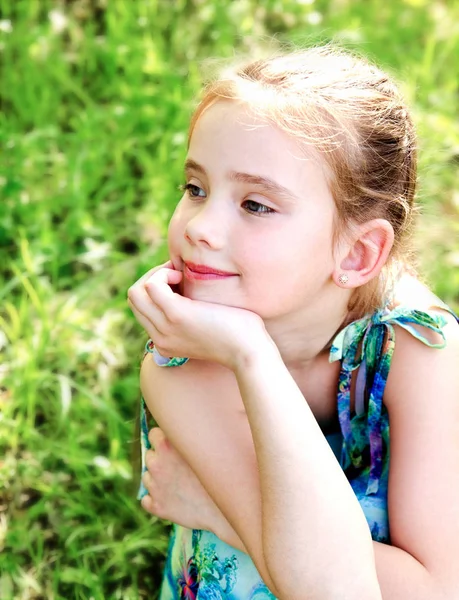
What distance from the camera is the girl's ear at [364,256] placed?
1910mm

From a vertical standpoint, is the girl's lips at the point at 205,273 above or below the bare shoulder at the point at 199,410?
above

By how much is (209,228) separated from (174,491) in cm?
72

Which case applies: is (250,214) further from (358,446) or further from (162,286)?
(358,446)

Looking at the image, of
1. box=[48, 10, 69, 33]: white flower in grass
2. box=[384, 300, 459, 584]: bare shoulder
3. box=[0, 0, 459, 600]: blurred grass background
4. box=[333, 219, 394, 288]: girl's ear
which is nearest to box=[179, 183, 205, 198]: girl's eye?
box=[333, 219, 394, 288]: girl's ear

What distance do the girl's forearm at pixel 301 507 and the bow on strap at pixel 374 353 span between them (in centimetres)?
34

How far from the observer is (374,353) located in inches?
79.7

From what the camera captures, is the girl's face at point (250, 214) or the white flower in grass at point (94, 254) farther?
the white flower in grass at point (94, 254)

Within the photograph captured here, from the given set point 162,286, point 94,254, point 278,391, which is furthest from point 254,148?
point 94,254

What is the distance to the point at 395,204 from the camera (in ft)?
6.43

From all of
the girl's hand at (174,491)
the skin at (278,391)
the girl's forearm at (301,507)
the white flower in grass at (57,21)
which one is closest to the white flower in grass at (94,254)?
the girl's hand at (174,491)

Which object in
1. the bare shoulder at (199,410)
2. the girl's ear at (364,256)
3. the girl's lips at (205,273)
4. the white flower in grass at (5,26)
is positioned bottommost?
the bare shoulder at (199,410)

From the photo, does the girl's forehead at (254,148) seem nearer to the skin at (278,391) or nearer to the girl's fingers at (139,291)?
the skin at (278,391)

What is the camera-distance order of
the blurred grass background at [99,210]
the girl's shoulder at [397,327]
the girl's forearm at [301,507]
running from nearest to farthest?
the girl's forearm at [301,507], the girl's shoulder at [397,327], the blurred grass background at [99,210]

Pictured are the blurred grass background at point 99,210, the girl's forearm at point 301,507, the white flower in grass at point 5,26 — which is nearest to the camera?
the girl's forearm at point 301,507
